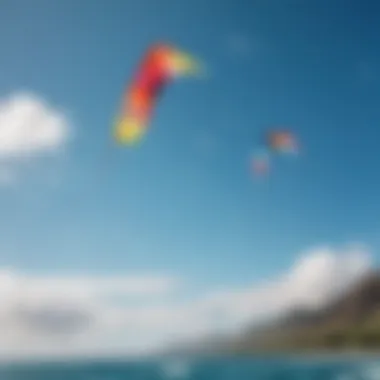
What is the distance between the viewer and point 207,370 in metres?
3.71

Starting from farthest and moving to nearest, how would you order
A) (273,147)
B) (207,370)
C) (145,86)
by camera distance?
(207,370), (273,147), (145,86)

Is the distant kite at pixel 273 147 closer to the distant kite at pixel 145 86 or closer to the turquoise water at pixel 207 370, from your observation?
the distant kite at pixel 145 86

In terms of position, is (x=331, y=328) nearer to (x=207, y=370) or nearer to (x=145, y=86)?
(x=207, y=370)

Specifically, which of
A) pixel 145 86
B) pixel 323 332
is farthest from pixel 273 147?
pixel 323 332

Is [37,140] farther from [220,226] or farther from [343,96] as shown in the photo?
[343,96]

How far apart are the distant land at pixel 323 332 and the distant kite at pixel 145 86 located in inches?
41.2

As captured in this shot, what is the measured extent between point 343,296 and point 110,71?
1.68 m

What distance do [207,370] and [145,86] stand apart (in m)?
1.64

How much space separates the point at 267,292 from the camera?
10.5ft

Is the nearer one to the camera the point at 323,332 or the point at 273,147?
the point at 273,147

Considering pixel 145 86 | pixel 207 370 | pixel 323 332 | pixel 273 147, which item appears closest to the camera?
pixel 145 86

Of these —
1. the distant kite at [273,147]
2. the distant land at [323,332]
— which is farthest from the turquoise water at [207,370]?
the distant kite at [273,147]

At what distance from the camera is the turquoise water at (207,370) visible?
3.29 m

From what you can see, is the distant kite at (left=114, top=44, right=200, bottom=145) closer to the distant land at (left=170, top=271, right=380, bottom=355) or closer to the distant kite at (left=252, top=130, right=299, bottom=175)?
the distant kite at (left=252, top=130, right=299, bottom=175)
